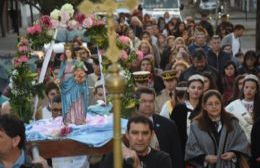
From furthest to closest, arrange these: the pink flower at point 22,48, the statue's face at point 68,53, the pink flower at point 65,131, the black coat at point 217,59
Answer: the black coat at point 217,59 → the pink flower at point 22,48 → the statue's face at point 68,53 → the pink flower at point 65,131

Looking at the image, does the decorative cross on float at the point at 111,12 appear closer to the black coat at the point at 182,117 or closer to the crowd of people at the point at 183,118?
the crowd of people at the point at 183,118

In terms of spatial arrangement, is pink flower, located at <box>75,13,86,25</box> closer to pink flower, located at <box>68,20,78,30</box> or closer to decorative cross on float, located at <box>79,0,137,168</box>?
pink flower, located at <box>68,20,78,30</box>

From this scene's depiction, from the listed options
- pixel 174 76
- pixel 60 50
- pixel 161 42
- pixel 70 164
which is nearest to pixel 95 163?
pixel 70 164

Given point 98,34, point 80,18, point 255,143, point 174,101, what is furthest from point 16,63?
point 255,143

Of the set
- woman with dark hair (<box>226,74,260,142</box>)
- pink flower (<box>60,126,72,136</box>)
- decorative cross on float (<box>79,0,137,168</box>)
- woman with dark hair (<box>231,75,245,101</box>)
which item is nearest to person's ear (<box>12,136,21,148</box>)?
decorative cross on float (<box>79,0,137,168</box>)

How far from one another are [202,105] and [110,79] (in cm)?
445

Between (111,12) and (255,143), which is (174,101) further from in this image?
(111,12)

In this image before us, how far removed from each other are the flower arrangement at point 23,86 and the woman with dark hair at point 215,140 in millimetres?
1952

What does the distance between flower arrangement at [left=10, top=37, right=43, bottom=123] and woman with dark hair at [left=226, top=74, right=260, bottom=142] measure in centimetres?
251

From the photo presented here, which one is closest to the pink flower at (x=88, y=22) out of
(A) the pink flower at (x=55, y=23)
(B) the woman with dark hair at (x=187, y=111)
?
(A) the pink flower at (x=55, y=23)

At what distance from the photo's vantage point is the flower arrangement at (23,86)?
27.5 feet

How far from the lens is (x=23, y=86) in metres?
8.53

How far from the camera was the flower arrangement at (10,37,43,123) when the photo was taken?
8.37m

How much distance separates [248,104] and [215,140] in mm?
1658
